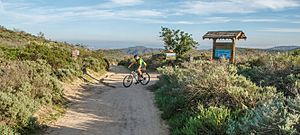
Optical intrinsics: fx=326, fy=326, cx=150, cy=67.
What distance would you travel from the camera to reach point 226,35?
22.3 m

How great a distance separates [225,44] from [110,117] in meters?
13.0

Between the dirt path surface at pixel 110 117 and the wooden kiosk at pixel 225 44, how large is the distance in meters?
7.94

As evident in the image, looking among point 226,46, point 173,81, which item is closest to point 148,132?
point 173,81

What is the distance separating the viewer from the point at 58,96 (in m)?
12.4

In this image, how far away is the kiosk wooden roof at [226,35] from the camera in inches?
864

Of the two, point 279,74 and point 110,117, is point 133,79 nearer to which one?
point 110,117

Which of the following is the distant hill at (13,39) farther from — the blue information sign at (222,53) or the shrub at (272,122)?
the shrub at (272,122)

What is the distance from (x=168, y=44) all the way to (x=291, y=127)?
31967 millimetres

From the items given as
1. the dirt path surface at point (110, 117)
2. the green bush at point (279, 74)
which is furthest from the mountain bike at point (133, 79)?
the green bush at point (279, 74)

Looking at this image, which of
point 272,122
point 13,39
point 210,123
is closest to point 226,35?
point 210,123

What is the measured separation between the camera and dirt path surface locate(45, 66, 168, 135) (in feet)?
28.9

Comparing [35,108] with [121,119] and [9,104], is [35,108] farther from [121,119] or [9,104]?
[121,119]

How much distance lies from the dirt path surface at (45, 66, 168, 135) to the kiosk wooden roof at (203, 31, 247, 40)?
923 centimetres

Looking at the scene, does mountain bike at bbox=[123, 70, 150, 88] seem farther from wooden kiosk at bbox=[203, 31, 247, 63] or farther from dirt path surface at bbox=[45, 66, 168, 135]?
wooden kiosk at bbox=[203, 31, 247, 63]
